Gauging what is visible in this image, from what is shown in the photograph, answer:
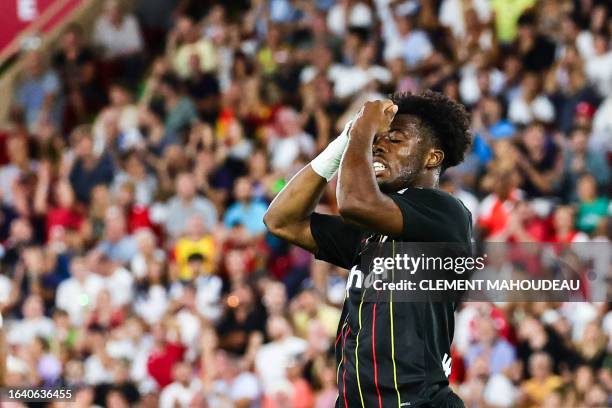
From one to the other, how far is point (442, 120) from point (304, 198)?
620 mm

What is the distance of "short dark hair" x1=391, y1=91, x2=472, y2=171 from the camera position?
5023 millimetres

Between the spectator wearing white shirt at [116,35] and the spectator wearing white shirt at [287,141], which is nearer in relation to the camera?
the spectator wearing white shirt at [287,141]

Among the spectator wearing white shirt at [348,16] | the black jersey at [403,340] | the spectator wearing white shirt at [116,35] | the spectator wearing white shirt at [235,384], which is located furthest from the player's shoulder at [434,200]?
the spectator wearing white shirt at [116,35]

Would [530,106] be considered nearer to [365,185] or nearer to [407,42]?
[407,42]

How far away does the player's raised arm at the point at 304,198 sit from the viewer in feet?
16.5

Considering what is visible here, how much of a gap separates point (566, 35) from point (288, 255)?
3.25 m

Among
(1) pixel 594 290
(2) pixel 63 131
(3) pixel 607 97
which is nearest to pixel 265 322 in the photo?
(1) pixel 594 290

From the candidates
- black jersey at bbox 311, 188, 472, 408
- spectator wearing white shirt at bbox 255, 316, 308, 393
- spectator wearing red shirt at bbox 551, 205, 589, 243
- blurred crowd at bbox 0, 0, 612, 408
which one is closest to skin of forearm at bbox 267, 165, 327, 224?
black jersey at bbox 311, 188, 472, 408

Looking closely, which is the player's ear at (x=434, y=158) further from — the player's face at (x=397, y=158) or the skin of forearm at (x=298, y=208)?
the skin of forearm at (x=298, y=208)

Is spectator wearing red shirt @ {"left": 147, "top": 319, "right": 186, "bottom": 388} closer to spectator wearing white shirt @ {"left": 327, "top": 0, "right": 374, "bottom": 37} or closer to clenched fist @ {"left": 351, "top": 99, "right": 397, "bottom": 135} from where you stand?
spectator wearing white shirt @ {"left": 327, "top": 0, "right": 374, "bottom": 37}

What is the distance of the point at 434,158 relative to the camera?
16.4 ft

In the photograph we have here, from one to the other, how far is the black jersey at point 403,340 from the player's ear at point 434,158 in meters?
0.13

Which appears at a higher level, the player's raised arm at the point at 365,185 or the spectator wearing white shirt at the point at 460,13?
the spectator wearing white shirt at the point at 460,13

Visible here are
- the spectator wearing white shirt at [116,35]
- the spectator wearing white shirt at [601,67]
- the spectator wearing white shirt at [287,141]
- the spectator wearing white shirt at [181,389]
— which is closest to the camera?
the spectator wearing white shirt at [181,389]
